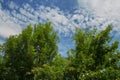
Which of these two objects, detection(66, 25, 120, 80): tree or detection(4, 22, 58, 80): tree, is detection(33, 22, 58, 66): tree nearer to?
detection(4, 22, 58, 80): tree

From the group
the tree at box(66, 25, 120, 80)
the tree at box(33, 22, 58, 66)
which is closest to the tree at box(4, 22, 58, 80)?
A: the tree at box(33, 22, 58, 66)

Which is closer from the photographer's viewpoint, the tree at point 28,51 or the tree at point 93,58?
the tree at point 93,58

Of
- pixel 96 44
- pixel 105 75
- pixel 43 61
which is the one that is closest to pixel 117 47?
pixel 96 44

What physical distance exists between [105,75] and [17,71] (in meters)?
13.1

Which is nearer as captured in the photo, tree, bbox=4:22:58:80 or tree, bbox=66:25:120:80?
tree, bbox=66:25:120:80

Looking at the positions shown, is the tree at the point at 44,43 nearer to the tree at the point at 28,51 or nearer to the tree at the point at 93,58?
the tree at the point at 28,51

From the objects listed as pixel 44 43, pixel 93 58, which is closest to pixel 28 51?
pixel 44 43

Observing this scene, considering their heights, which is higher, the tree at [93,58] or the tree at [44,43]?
the tree at [44,43]

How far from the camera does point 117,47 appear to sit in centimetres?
1689

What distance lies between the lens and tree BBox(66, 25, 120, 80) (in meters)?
15.4

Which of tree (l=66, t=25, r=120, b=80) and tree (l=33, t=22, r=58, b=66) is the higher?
tree (l=33, t=22, r=58, b=66)

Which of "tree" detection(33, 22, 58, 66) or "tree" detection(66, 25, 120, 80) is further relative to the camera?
"tree" detection(33, 22, 58, 66)

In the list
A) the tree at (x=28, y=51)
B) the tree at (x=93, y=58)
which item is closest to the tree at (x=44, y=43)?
the tree at (x=28, y=51)

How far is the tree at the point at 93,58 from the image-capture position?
15422 millimetres
